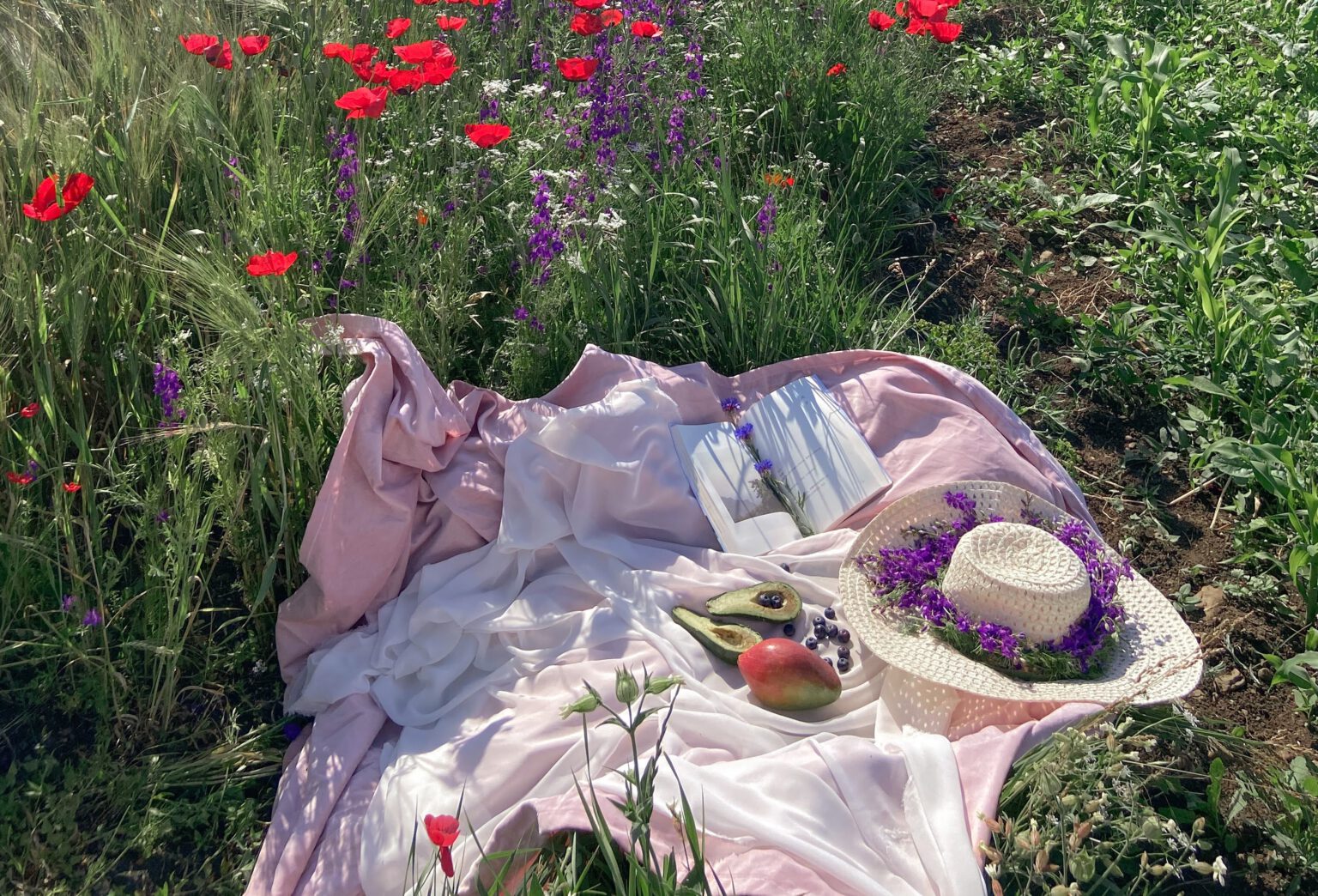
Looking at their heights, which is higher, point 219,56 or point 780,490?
point 219,56

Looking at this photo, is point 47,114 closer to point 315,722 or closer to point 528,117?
point 528,117

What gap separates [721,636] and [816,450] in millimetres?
683

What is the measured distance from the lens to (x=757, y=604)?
2604 mm

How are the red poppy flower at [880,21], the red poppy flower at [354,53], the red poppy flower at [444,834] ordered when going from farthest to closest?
the red poppy flower at [880,21], the red poppy flower at [354,53], the red poppy flower at [444,834]

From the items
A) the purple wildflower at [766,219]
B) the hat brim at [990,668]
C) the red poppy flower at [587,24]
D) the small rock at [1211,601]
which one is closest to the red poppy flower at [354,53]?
the red poppy flower at [587,24]

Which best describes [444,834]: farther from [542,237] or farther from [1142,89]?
[1142,89]

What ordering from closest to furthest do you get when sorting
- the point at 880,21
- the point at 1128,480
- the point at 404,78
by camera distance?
the point at 404,78 → the point at 1128,480 → the point at 880,21

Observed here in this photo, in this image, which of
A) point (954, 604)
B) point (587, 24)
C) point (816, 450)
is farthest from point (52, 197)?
point (954, 604)

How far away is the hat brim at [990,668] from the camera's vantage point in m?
2.25

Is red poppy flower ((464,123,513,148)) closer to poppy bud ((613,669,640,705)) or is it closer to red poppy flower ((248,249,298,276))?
red poppy flower ((248,249,298,276))

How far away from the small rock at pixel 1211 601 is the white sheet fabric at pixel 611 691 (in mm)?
930

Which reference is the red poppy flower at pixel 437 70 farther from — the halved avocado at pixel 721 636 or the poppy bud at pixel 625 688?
the poppy bud at pixel 625 688

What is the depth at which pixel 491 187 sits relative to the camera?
130 inches

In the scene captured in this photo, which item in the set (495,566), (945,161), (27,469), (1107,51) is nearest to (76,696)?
(27,469)
